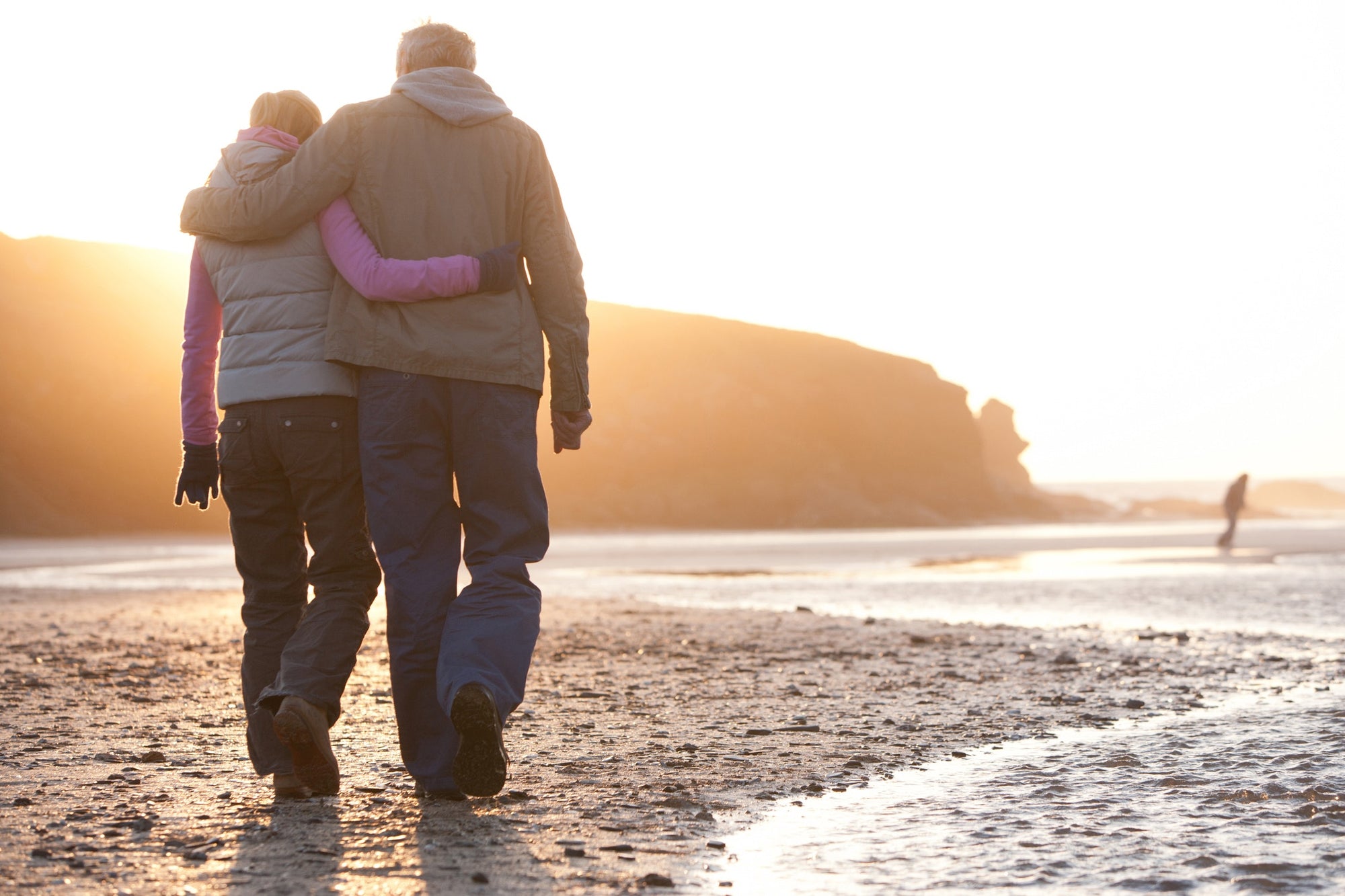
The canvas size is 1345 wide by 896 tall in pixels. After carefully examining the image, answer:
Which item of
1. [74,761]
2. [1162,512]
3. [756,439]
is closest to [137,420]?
[756,439]

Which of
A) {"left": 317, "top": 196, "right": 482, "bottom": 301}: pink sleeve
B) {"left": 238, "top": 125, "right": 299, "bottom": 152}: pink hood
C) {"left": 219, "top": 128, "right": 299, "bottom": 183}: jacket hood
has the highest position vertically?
{"left": 238, "top": 125, "right": 299, "bottom": 152}: pink hood

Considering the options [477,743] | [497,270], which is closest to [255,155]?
Result: [497,270]

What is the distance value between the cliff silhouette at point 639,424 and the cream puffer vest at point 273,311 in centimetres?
5133

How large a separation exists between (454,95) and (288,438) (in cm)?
102

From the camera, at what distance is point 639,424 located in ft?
231

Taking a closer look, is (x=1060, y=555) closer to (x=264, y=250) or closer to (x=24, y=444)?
(x=264, y=250)

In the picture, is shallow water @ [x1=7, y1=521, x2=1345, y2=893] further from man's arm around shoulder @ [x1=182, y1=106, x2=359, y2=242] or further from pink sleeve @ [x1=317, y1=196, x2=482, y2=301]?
man's arm around shoulder @ [x1=182, y1=106, x2=359, y2=242]

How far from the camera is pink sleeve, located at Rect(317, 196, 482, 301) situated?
315 cm

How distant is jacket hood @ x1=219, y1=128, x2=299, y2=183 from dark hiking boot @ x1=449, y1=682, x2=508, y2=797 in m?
1.48

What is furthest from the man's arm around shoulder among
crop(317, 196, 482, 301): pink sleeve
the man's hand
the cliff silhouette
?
the cliff silhouette

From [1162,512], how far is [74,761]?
243 feet

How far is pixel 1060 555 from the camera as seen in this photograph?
80.6ft

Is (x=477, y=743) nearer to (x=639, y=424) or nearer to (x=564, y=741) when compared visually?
(x=564, y=741)

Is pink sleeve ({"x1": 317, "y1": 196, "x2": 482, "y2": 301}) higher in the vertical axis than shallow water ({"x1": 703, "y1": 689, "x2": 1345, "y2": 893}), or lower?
higher
